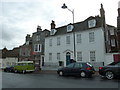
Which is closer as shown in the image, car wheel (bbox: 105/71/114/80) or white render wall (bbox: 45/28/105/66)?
car wheel (bbox: 105/71/114/80)

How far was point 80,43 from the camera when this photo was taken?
2255 cm

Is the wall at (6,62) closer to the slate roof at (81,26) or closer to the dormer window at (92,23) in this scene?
the slate roof at (81,26)

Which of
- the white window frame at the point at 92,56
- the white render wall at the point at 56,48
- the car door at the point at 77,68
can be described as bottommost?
the car door at the point at 77,68

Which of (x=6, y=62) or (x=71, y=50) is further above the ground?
(x=71, y=50)

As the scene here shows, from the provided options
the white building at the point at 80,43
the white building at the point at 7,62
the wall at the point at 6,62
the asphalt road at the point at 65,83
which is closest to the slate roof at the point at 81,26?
the white building at the point at 80,43

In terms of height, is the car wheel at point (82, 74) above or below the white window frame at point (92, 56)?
below

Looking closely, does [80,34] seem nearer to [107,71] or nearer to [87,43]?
[87,43]

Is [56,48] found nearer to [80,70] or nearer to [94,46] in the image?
[94,46]

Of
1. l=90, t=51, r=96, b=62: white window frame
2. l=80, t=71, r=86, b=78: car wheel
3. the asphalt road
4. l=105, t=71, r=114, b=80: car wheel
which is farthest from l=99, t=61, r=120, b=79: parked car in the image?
l=90, t=51, r=96, b=62: white window frame

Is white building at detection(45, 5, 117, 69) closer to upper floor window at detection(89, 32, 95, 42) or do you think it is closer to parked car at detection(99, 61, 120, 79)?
upper floor window at detection(89, 32, 95, 42)

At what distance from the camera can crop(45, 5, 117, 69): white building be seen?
66.1 ft

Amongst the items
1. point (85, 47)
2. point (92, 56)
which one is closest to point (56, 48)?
point (85, 47)

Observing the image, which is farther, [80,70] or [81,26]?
[81,26]

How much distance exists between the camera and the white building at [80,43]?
20156mm
